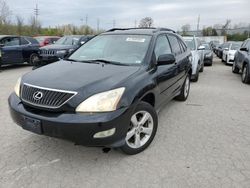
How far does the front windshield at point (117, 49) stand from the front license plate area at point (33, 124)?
1523 millimetres

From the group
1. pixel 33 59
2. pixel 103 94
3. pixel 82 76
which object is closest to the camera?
pixel 103 94

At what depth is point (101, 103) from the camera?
2.81 metres

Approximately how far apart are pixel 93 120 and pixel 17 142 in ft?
5.65

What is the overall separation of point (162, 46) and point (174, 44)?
2.77ft

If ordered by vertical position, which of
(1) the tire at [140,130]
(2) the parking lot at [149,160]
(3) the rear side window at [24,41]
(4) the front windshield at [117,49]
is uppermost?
(3) the rear side window at [24,41]

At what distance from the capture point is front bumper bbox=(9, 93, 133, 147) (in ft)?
8.96

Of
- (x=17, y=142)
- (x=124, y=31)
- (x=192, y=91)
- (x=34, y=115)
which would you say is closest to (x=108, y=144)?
(x=34, y=115)

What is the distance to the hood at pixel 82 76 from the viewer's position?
116 inches

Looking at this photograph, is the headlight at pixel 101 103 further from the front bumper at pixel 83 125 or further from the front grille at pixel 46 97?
the front grille at pixel 46 97

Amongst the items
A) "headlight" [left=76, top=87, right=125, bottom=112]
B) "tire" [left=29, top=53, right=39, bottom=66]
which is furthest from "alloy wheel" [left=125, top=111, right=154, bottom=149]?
"tire" [left=29, top=53, right=39, bottom=66]

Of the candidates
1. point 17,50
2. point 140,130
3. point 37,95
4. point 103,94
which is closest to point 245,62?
point 140,130

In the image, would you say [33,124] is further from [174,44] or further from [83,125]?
[174,44]

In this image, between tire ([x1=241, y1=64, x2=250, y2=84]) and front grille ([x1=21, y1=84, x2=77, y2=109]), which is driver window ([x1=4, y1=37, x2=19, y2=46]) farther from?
tire ([x1=241, y1=64, x2=250, y2=84])

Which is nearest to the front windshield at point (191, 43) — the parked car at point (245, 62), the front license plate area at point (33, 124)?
the parked car at point (245, 62)
